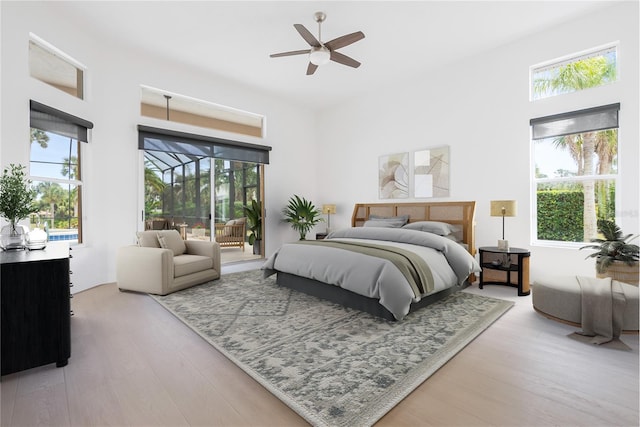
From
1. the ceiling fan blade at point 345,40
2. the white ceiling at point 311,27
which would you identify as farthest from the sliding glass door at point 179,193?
the ceiling fan blade at point 345,40

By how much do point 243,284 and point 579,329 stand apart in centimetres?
348

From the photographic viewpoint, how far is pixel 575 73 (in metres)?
3.80

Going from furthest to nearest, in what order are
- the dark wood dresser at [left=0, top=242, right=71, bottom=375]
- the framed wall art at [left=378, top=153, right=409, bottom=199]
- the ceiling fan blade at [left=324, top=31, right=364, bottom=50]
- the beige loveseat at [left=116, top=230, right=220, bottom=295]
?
1. the framed wall art at [left=378, top=153, right=409, bottom=199]
2. the beige loveseat at [left=116, top=230, right=220, bottom=295]
3. the ceiling fan blade at [left=324, top=31, right=364, bottom=50]
4. the dark wood dresser at [left=0, top=242, right=71, bottom=375]

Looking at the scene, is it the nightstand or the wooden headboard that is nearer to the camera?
the nightstand

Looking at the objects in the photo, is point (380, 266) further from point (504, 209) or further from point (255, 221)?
point (255, 221)

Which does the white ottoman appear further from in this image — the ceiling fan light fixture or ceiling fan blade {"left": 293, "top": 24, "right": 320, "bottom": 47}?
ceiling fan blade {"left": 293, "top": 24, "right": 320, "bottom": 47}

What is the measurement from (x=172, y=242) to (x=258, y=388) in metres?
2.93

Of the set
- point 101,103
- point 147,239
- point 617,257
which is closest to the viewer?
point 617,257

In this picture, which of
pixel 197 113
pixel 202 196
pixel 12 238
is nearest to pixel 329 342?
pixel 12 238

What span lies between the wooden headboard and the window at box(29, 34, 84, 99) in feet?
14.8

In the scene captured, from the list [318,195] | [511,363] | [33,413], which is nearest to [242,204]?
[318,195]

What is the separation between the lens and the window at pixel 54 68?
10.8 feet

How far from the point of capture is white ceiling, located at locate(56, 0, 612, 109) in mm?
3387

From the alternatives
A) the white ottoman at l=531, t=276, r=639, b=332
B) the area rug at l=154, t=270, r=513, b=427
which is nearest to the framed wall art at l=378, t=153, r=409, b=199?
the area rug at l=154, t=270, r=513, b=427
